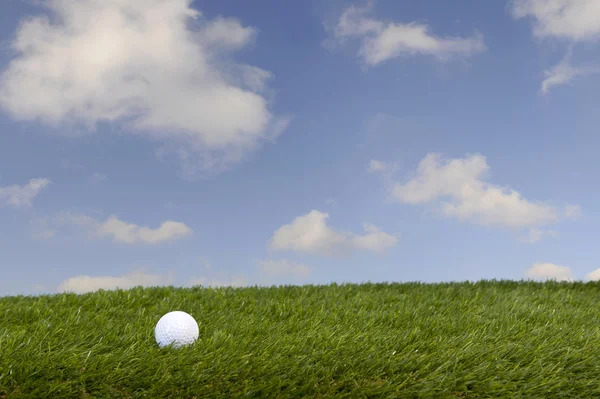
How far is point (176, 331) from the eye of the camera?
16.5 ft

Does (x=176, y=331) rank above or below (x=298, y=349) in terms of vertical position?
above

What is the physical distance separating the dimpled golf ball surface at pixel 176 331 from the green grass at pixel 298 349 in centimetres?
11

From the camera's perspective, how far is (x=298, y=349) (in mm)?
4902

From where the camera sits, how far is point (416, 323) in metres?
6.52

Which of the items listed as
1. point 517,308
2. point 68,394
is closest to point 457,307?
point 517,308

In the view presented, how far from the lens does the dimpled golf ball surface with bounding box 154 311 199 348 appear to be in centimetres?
499

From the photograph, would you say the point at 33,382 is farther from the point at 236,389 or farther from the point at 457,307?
the point at 457,307

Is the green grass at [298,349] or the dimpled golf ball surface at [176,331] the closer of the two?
the green grass at [298,349]

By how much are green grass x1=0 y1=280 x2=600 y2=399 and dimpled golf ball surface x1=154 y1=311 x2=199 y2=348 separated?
107mm

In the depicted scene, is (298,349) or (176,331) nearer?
(298,349)

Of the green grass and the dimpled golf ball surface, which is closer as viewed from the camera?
the green grass

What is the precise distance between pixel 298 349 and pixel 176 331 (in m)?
1.11

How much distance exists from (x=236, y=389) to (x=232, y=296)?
4139 millimetres

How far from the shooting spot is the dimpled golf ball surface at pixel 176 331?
4.99 m
